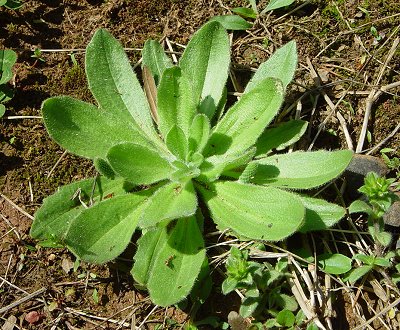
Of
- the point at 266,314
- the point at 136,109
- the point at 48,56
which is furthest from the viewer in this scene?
the point at 48,56

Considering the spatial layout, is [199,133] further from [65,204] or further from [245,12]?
[245,12]

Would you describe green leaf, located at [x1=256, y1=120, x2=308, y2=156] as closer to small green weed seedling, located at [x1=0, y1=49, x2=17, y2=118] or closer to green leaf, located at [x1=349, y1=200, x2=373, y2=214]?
green leaf, located at [x1=349, y1=200, x2=373, y2=214]

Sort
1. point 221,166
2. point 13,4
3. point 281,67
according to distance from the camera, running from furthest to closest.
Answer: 1. point 13,4
2. point 281,67
3. point 221,166

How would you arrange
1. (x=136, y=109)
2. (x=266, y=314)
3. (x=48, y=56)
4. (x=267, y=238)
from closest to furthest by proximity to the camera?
(x=267, y=238) → (x=266, y=314) → (x=136, y=109) → (x=48, y=56)

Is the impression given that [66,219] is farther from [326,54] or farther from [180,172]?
[326,54]

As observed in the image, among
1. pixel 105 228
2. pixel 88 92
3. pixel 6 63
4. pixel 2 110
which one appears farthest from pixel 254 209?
pixel 6 63

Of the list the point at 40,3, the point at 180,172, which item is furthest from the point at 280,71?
the point at 40,3

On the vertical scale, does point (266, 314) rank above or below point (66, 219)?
below
